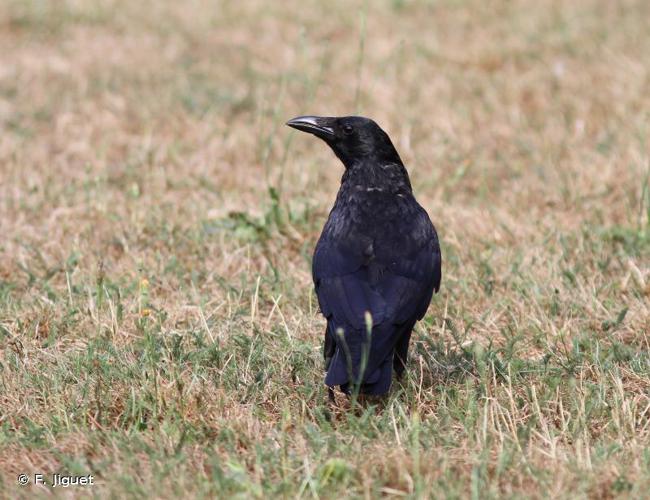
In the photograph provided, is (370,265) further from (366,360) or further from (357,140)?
(357,140)

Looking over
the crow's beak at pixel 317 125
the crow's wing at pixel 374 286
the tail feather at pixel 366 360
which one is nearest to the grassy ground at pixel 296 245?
the tail feather at pixel 366 360

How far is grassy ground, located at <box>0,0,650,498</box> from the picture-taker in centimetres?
347

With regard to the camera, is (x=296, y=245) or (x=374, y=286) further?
(x=296, y=245)

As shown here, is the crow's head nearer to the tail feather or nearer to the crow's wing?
the crow's wing

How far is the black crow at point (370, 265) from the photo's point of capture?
369 centimetres

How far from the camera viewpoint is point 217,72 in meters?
8.37

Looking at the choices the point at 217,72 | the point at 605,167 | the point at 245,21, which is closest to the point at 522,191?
the point at 605,167

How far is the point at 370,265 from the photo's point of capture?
4008mm

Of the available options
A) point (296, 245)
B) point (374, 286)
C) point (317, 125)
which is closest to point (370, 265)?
point (374, 286)

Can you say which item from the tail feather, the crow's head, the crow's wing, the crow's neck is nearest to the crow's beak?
the crow's head

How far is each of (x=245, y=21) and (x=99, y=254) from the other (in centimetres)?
437

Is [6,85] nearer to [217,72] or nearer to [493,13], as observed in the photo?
[217,72]

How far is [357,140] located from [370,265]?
2.65ft

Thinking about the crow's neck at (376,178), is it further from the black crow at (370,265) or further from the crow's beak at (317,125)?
the crow's beak at (317,125)
